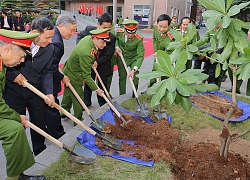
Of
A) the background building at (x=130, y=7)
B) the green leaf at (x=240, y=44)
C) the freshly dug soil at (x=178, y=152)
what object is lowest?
the freshly dug soil at (x=178, y=152)

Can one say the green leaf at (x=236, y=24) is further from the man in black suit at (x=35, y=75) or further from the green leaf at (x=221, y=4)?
the man in black suit at (x=35, y=75)

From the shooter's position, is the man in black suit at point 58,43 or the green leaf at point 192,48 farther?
the man in black suit at point 58,43

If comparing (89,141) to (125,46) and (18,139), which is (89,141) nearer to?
(18,139)

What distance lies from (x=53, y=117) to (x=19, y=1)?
2273 centimetres

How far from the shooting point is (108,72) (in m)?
3.88

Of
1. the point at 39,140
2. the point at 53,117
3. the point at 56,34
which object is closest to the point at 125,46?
the point at 56,34

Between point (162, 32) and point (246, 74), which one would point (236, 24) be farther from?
point (162, 32)

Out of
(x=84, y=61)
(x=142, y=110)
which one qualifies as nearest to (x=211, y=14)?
(x=84, y=61)

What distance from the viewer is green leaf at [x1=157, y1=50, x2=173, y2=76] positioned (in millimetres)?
1492

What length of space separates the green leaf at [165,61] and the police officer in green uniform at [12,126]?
105cm

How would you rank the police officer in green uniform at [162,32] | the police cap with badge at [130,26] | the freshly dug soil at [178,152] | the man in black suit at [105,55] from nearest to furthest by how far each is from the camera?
the freshly dug soil at [178,152]
the man in black suit at [105,55]
the police cap with badge at [130,26]
the police officer in green uniform at [162,32]

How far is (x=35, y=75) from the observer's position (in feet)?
7.67

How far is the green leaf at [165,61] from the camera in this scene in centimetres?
149

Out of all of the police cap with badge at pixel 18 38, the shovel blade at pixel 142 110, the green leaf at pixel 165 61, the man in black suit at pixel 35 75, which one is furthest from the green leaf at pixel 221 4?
the shovel blade at pixel 142 110
